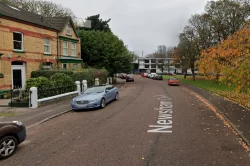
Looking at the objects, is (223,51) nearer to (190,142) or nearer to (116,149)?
(190,142)

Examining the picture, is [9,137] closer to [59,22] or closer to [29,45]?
[29,45]

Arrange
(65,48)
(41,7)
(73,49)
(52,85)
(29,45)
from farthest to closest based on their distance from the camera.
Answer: (41,7) → (73,49) → (65,48) → (29,45) → (52,85)

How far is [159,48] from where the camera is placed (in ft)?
386

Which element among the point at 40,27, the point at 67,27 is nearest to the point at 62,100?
the point at 40,27

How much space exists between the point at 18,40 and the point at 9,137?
16.3 metres

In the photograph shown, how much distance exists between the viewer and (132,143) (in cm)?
648

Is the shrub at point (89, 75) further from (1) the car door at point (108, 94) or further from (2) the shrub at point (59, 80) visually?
(1) the car door at point (108, 94)

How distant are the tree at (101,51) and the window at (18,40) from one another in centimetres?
1269

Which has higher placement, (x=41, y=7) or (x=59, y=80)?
(x=41, y=7)

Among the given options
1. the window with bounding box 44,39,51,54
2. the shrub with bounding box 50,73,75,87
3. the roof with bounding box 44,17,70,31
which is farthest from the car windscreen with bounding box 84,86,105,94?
the roof with bounding box 44,17,70,31

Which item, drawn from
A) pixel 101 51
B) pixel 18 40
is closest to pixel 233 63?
pixel 18 40

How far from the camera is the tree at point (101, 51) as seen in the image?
105 feet

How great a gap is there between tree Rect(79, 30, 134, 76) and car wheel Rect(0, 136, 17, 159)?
26.6 metres

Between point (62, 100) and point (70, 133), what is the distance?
28.1 ft
